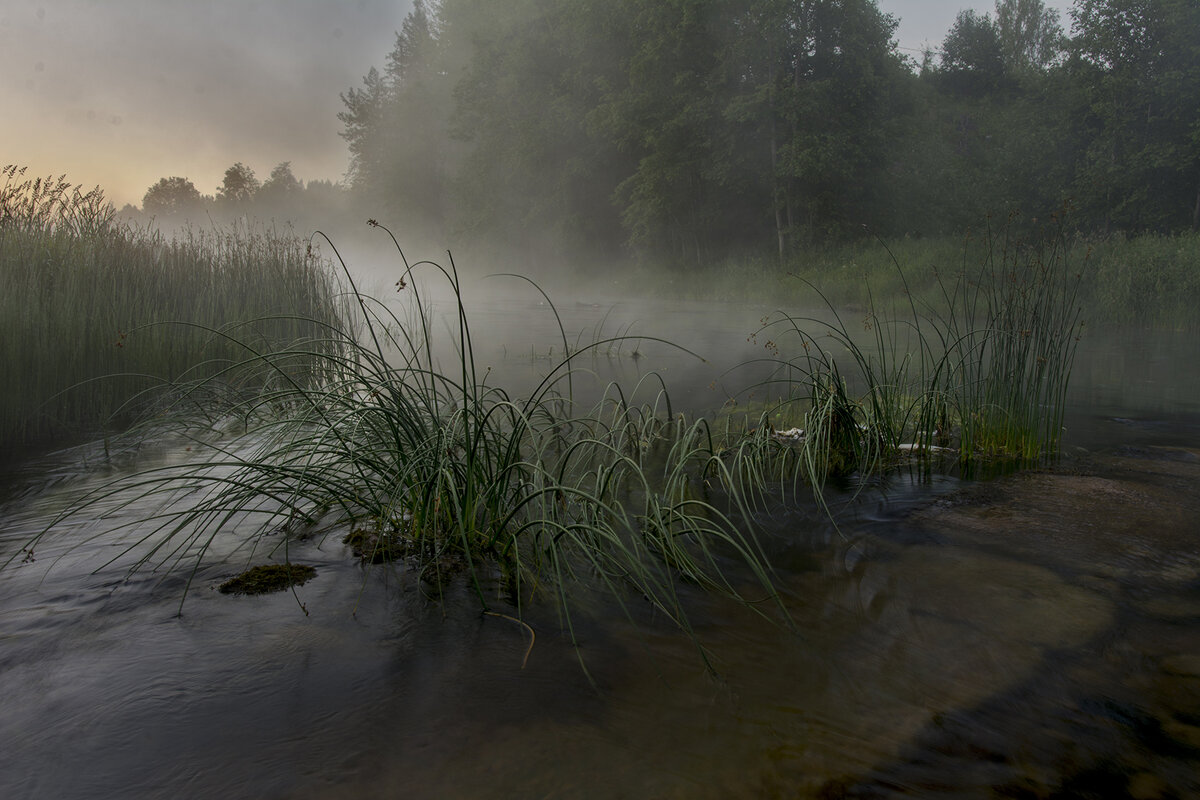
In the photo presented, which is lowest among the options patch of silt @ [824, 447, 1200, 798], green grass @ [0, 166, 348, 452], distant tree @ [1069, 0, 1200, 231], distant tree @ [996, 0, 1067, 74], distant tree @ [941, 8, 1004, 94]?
patch of silt @ [824, 447, 1200, 798]

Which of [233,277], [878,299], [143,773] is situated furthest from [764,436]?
[878,299]

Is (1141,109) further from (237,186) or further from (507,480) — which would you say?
(237,186)

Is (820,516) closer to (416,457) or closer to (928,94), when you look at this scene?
(416,457)

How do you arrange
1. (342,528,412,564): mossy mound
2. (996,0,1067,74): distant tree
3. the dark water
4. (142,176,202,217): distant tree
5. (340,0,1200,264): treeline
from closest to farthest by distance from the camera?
1. the dark water
2. (342,528,412,564): mossy mound
3. (340,0,1200,264): treeline
4. (142,176,202,217): distant tree
5. (996,0,1067,74): distant tree

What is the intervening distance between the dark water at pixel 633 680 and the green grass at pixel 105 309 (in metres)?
1.70

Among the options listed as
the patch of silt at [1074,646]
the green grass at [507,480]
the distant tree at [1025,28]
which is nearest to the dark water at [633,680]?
the patch of silt at [1074,646]

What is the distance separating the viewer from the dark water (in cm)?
154

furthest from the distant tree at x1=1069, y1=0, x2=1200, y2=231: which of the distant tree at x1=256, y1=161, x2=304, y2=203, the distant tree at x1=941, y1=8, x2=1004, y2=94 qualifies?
the distant tree at x1=256, y1=161, x2=304, y2=203

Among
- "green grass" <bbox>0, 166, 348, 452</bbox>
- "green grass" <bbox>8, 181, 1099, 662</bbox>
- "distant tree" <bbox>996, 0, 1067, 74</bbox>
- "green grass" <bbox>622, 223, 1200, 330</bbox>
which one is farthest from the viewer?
"distant tree" <bbox>996, 0, 1067, 74</bbox>

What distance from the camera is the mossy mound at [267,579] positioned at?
2275 mm

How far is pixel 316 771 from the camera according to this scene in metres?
1.54

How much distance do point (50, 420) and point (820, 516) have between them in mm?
4400

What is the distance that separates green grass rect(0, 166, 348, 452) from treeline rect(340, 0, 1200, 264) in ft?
53.1

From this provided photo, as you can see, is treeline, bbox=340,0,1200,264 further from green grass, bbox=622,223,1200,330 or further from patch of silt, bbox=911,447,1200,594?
patch of silt, bbox=911,447,1200,594
